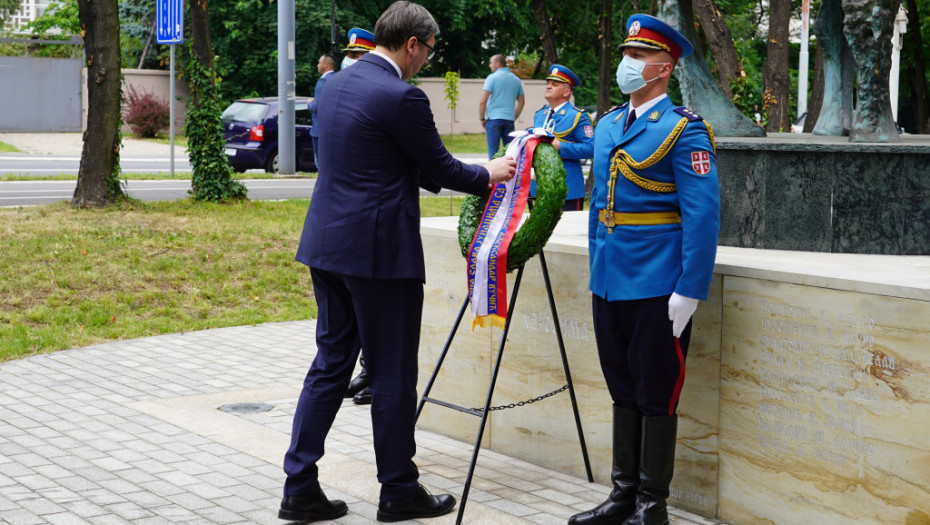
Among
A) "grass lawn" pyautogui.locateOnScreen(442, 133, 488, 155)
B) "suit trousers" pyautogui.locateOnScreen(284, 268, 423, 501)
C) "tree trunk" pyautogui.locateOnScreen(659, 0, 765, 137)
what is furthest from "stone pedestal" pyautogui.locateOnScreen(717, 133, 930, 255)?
"grass lawn" pyautogui.locateOnScreen(442, 133, 488, 155)

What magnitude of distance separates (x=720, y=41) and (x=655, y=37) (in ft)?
40.4

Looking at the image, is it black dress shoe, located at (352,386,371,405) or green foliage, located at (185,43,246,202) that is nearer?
black dress shoe, located at (352,386,371,405)

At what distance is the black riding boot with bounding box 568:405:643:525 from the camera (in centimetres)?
477

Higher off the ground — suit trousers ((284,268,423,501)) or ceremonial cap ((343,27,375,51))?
ceremonial cap ((343,27,375,51))

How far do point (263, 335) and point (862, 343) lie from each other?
604 cm

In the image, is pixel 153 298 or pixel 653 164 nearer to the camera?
pixel 653 164

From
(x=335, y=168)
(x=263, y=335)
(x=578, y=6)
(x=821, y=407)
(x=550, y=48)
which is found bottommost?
(x=263, y=335)

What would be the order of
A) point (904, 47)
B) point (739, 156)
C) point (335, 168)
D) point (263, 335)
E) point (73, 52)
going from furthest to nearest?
point (73, 52) < point (904, 47) < point (263, 335) < point (739, 156) < point (335, 168)

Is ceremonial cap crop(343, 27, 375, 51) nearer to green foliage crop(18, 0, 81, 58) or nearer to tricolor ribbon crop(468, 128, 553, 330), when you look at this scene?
tricolor ribbon crop(468, 128, 553, 330)

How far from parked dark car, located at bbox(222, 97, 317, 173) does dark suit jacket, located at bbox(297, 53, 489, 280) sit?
18081 mm

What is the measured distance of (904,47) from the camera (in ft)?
113

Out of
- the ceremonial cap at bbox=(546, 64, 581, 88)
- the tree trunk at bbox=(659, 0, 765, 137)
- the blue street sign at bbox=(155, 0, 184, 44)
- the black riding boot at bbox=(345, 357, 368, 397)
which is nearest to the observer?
the tree trunk at bbox=(659, 0, 765, 137)

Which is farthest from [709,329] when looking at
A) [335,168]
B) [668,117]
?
[335,168]

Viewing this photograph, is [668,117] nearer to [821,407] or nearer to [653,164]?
[653,164]
